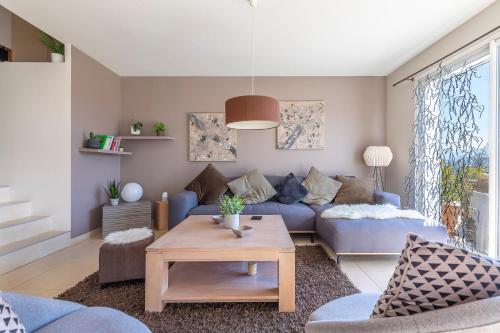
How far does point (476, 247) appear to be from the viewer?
254 centimetres

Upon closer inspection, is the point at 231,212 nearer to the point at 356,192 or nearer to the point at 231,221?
the point at 231,221

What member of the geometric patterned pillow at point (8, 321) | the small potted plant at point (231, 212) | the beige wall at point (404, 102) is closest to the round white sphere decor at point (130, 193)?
the small potted plant at point (231, 212)

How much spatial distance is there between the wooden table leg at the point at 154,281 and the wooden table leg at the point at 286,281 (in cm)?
82

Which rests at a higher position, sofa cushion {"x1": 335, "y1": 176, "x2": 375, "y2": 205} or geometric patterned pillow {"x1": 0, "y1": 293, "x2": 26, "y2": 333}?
sofa cushion {"x1": 335, "y1": 176, "x2": 375, "y2": 205}

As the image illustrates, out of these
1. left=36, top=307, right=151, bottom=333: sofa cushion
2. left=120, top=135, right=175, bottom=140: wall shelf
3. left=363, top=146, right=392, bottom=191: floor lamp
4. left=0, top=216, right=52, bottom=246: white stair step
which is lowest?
left=0, top=216, right=52, bottom=246: white stair step

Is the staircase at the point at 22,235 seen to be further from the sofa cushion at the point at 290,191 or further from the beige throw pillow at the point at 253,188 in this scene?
the sofa cushion at the point at 290,191

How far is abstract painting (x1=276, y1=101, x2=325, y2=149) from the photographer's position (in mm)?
4188

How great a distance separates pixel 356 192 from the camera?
11.6ft

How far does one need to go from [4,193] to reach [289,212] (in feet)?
12.0

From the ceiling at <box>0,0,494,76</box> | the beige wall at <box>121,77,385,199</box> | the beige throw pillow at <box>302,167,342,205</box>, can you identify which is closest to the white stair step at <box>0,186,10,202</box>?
the beige wall at <box>121,77,385,199</box>

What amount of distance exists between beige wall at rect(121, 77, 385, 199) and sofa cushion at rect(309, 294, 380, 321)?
10.2 ft

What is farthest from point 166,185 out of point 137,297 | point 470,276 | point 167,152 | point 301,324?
point 470,276

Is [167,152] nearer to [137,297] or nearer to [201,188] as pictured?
[201,188]

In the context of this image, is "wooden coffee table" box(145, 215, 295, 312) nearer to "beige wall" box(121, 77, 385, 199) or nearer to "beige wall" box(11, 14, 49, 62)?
"beige wall" box(121, 77, 385, 199)
